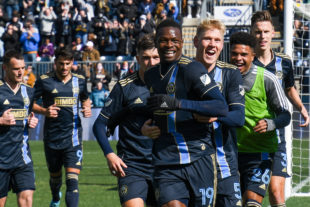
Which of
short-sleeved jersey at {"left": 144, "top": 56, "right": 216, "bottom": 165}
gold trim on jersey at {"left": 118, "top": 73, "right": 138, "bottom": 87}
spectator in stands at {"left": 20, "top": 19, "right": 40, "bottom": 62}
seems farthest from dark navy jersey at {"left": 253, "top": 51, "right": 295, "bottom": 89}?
spectator in stands at {"left": 20, "top": 19, "right": 40, "bottom": 62}

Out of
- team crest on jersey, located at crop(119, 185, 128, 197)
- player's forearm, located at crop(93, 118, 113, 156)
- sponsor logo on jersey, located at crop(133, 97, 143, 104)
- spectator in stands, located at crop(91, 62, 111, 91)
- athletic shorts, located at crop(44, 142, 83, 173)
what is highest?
sponsor logo on jersey, located at crop(133, 97, 143, 104)

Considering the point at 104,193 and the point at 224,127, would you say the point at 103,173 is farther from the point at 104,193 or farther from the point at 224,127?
the point at 224,127

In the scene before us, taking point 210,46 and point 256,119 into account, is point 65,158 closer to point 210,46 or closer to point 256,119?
point 256,119

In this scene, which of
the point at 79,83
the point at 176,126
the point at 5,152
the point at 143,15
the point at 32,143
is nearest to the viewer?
the point at 176,126

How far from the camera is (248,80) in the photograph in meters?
6.68

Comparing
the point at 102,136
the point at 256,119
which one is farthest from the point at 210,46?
the point at 256,119

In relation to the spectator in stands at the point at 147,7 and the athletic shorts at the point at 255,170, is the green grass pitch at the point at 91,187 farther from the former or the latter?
the spectator in stands at the point at 147,7

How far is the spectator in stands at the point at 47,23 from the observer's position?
1114 inches

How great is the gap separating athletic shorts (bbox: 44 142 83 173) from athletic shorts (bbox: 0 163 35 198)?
4.72ft

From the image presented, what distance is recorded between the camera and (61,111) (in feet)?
32.7

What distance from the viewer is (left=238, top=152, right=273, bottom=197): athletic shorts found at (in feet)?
22.3

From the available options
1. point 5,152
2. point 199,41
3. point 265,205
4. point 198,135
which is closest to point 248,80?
point 199,41

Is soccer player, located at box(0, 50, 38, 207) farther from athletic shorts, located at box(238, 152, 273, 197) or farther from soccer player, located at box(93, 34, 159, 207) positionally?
athletic shorts, located at box(238, 152, 273, 197)

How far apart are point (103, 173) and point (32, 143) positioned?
8215mm
